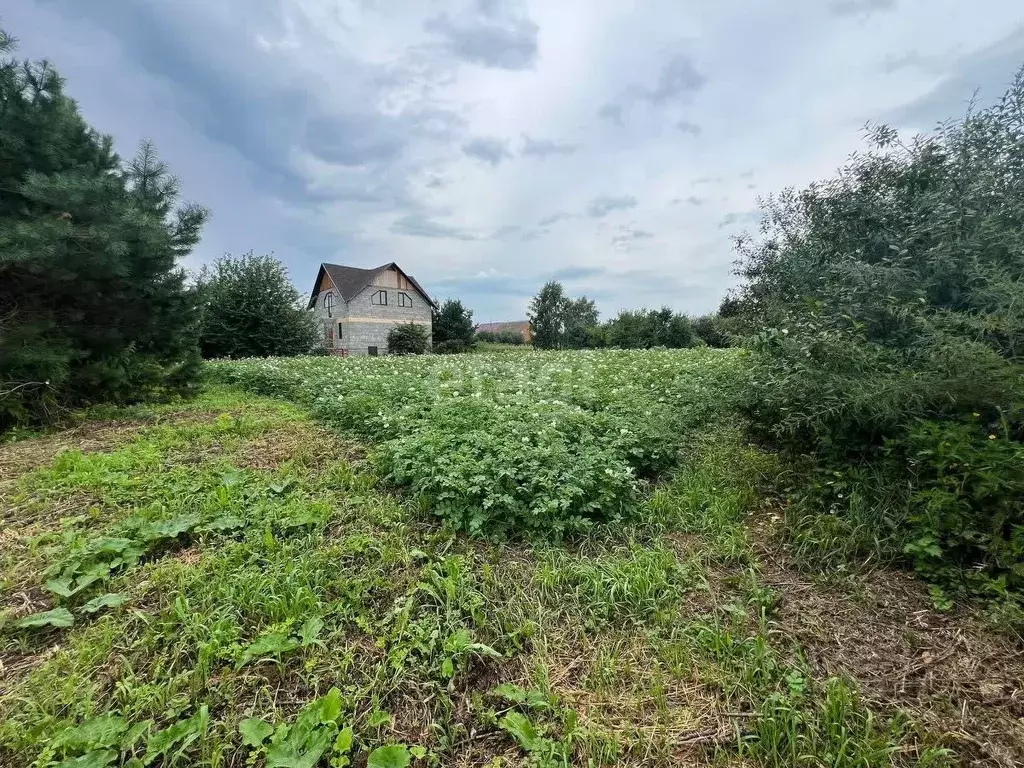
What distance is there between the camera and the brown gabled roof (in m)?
32.2

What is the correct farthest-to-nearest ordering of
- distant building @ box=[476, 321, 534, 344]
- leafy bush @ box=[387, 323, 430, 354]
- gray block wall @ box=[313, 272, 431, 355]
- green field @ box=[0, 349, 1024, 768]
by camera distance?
distant building @ box=[476, 321, 534, 344] < gray block wall @ box=[313, 272, 431, 355] < leafy bush @ box=[387, 323, 430, 354] < green field @ box=[0, 349, 1024, 768]

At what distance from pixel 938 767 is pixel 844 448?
7.00ft

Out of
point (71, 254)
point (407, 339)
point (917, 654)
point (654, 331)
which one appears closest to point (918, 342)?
point (917, 654)

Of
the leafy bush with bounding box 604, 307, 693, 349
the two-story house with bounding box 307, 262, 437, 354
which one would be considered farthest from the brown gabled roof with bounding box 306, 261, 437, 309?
the leafy bush with bounding box 604, 307, 693, 349

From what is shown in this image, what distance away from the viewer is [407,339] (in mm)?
30797

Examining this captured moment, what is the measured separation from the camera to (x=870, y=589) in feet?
7.97

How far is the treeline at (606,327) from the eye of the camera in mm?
27344

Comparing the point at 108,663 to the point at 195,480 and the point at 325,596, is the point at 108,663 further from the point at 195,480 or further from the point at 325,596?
the point at 195,480

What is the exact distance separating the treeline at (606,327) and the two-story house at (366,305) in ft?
36.4

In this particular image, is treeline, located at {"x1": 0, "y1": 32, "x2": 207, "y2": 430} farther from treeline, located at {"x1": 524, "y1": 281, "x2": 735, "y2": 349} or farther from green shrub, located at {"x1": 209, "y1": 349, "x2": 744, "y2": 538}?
treeline, located at {"x1": 524, "y1": 281, "x2": 735, "y2": 349}

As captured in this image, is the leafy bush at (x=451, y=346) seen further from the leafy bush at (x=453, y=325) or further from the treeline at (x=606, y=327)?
the treeline at (x=606, y=327)

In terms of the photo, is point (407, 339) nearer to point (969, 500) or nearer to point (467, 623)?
point (467, 623)

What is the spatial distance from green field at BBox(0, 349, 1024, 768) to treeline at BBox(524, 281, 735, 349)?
17.4m

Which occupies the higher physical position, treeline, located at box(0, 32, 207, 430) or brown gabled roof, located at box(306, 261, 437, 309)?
brown gabled roof, located at box(306, 261, 437, 309)
